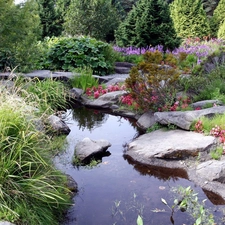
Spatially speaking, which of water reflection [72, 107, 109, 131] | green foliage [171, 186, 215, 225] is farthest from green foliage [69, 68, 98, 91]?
green foliage [171, 186, 215, 225]

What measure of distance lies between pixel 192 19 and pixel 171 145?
12225mm

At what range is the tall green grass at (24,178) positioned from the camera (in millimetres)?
2875

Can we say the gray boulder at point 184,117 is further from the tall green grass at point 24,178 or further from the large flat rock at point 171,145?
the tall green grass at point 24,178

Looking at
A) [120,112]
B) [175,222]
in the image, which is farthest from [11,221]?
[120,112]

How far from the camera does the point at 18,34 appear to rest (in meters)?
8.36

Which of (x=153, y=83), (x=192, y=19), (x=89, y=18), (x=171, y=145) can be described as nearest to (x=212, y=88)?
(x=153, y=83)

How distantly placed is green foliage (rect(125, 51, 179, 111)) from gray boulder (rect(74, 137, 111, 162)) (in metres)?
1.57

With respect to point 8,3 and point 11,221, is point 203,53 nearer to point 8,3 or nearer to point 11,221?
point 8,3

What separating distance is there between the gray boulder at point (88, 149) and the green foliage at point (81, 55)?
204 inches

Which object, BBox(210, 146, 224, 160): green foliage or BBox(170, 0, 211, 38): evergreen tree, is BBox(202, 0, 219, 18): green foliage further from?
BBox(210, 146, 224, 160): green foliage

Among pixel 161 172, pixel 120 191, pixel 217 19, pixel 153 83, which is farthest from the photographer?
pixel 217 19

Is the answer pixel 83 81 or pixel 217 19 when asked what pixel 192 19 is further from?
pixel 83 81

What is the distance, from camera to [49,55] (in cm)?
1037

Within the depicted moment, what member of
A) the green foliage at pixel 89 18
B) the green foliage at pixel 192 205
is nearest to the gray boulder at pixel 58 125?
the green foliage at pixel 192 205
